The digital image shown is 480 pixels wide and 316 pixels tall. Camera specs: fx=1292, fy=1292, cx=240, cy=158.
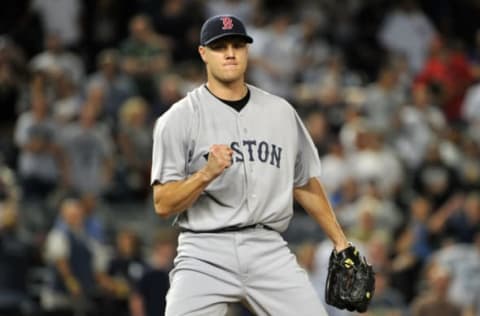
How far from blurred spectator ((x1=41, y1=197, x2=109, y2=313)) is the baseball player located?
5704 mm

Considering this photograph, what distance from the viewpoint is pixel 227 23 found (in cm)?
621

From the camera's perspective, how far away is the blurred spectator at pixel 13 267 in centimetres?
1136

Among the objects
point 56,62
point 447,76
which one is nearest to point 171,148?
point 56,62

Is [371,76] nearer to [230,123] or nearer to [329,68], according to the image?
[329,68]

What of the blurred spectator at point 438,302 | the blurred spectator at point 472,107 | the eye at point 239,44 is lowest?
the blurred spectator at point 438,302

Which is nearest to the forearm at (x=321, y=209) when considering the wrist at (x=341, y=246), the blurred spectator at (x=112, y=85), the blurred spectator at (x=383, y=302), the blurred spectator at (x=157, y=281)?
the wrist at (x=341, y=246)

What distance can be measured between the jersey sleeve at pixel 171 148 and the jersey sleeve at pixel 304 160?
2.07 feet

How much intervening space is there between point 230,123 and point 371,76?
1130cm

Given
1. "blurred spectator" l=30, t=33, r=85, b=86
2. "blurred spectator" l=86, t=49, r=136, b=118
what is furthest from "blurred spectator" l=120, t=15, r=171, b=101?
"blurred spectator" l=30, t=33, r=85, b=86

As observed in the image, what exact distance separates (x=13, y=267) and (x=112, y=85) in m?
3.24

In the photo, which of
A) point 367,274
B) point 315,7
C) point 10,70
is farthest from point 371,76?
point 367,274

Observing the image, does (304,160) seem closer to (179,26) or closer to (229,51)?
(229,51)

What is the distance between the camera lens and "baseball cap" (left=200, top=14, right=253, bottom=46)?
6188mm

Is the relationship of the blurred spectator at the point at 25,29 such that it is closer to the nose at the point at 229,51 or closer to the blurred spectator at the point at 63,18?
the blurred spectator at the point at 63,18
